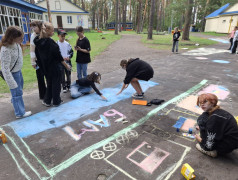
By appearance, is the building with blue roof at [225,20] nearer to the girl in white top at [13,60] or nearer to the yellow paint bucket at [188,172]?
the yellow paint bucket at [188,172]

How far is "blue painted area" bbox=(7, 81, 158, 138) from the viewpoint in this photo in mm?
3229

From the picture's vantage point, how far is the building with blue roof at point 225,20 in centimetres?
2936

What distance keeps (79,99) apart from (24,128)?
156 centimetres

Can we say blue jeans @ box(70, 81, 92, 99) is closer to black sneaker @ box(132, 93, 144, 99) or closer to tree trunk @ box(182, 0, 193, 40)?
black sneaker @ box(132, 93, 144, 99)

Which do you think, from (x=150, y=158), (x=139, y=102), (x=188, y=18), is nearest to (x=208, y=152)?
(x=150, y=158)

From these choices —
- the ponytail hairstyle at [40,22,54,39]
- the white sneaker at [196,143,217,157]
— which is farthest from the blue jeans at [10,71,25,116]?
the white sneaker at [196,143,217,157]

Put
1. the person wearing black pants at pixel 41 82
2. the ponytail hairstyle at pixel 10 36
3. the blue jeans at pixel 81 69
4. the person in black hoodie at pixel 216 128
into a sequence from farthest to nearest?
the blue jeans at pixel 81 69
the person wearing black pants at pixel 41 82
the ponytail hairstyle at pixel 10 36
the person in black hoodie at pixel 216 128

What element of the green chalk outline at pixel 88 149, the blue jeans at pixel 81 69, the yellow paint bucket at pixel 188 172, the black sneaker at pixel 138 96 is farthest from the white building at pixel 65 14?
the yellow paint bucket at pixel 188 172

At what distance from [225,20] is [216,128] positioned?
36693mm

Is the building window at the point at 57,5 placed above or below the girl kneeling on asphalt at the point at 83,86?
above

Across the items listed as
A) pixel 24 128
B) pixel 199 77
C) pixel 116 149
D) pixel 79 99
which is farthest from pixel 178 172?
pixel 199 77

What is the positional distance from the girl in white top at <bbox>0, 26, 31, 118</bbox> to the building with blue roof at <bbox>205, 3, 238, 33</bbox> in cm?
3403

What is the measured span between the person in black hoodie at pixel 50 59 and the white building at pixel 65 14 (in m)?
31.5

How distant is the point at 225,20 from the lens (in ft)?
104
